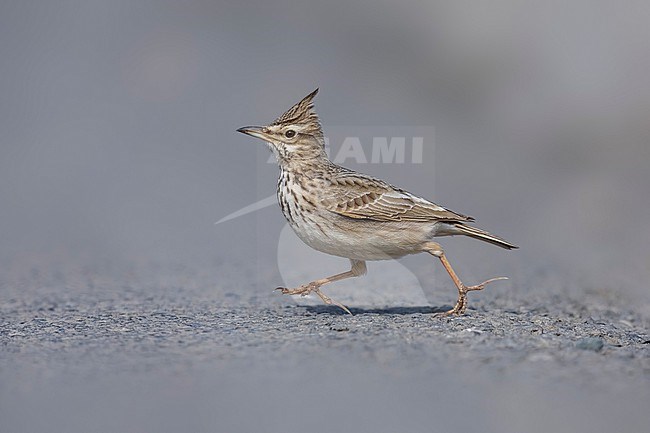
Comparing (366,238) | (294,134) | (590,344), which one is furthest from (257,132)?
(590,344)

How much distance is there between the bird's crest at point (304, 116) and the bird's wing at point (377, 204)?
0.51 metres

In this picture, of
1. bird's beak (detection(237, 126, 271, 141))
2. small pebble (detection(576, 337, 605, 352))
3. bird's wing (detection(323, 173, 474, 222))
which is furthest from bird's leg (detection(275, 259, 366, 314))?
small pebble (detection(576, 337, 605, 352))

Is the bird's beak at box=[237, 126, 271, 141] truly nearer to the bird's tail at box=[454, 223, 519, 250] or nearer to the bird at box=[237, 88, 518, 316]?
the bird at box=[237, 88, 518, 316]

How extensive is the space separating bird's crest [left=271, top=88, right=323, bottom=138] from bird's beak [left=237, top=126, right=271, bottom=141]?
0.45 feet

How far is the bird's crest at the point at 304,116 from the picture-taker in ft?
29.5

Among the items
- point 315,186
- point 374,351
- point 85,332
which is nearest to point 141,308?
point 85,332

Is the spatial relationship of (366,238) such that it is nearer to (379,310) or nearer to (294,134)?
(379,310)

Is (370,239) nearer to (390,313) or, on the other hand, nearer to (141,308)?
(390,313)

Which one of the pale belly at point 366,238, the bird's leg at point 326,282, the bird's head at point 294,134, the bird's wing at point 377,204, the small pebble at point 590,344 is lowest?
the small pebble at point 590,344

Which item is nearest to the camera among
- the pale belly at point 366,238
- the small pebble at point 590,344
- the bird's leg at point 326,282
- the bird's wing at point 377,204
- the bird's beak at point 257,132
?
the small pebble at point 590,344

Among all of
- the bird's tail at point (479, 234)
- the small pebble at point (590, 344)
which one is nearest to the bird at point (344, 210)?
the bird's tail at point (479, 234)

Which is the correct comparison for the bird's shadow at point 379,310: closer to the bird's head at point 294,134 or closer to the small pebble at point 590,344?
the bird's head at point 294,134

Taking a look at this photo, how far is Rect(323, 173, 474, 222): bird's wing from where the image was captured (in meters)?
8.55

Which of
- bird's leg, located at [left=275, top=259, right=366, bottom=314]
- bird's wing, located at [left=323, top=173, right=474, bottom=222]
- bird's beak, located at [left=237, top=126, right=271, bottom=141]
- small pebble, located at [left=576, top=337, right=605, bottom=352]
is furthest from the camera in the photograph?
bird's leg, located at [left=275, top=259, right=366, bottom=314]
